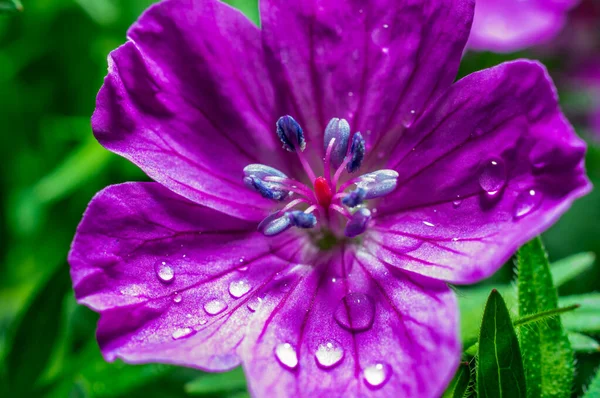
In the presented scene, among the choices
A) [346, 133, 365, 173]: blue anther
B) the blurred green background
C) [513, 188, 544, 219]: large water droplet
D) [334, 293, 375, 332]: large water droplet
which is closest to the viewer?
[513, 188, 544, 219]: large water droplet

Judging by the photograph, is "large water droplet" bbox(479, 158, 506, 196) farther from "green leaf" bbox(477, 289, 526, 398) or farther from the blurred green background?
the blurred green background

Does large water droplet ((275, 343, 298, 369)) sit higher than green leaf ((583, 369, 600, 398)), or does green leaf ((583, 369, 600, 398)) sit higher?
large water droplet ((275, 343, 298, 369))

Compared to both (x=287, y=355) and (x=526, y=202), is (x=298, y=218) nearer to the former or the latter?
(x=287, y=355)

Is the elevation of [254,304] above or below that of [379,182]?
below

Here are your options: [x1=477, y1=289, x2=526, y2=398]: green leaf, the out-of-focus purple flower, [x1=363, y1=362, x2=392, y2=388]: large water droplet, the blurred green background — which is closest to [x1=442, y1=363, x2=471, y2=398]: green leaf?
[x1=477, y1=289, x2=526, y2=398]: green leaf

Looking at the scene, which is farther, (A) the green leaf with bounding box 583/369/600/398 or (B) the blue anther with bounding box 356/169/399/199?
(B) the blue anther with bounding box 356/169/399/199

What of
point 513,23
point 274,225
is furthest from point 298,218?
point 513,23

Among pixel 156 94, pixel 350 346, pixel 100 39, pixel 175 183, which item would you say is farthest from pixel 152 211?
pixel 100 39
